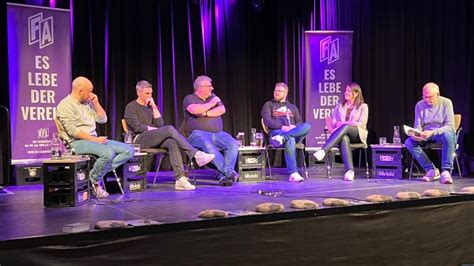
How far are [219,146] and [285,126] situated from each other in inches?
34.6

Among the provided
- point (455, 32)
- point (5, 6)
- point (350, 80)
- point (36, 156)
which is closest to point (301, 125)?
point (350, 80)

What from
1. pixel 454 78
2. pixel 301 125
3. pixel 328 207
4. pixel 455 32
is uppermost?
pixel 455 32

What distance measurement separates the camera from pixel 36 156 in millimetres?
5828

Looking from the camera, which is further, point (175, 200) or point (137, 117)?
point (137, 117)

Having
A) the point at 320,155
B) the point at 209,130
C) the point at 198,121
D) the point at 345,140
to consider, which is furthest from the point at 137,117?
the point at 345,140

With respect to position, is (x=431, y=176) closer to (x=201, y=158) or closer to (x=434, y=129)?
(x=434, y=129)

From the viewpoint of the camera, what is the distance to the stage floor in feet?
10.8

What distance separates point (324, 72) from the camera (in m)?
7.20

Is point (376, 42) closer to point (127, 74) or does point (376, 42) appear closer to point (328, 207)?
point (127, 74)

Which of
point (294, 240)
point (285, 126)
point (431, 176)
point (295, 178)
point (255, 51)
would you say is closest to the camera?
point (294, 240)

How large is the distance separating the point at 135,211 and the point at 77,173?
0.81 metres

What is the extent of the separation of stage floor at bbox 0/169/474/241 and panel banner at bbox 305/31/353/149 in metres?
1.35

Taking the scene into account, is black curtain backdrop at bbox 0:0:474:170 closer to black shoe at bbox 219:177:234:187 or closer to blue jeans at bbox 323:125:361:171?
blue jeans at bbox 323:125:361:171

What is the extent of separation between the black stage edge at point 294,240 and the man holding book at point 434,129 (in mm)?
1761
